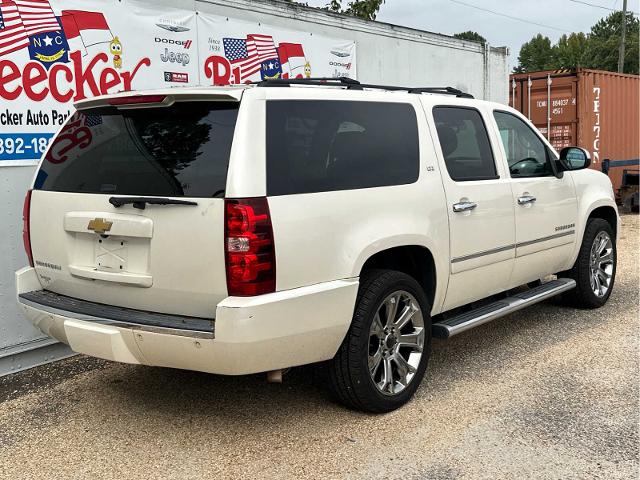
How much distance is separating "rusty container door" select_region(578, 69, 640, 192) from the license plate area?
38.7 ft

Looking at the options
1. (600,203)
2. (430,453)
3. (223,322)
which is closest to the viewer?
(223,322)

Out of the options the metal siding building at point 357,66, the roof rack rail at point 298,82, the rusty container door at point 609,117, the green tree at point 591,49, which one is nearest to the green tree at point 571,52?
the green tree at point 591,49

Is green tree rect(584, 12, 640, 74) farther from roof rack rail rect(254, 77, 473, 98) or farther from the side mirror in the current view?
roof rack rail rect(254, 77, 473, 98)

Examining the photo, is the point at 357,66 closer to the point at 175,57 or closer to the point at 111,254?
the point at 175,57

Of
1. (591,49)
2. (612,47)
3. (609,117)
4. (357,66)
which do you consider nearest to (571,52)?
(591,49)

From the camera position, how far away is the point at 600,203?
596 centimetres

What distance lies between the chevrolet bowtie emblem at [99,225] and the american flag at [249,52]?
3.22m

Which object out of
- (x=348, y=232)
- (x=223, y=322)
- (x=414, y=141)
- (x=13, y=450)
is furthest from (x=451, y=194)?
(x=13, y=450)

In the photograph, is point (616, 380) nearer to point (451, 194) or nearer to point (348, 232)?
point (451, 194)

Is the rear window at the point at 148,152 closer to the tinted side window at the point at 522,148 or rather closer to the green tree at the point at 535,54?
the tinted side window at the point at 522,148

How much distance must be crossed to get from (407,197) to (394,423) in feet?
4.32

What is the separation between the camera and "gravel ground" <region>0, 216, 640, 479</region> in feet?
11.1

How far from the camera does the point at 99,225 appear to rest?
3498 millimetres

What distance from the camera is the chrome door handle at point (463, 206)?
4320 millimetres
